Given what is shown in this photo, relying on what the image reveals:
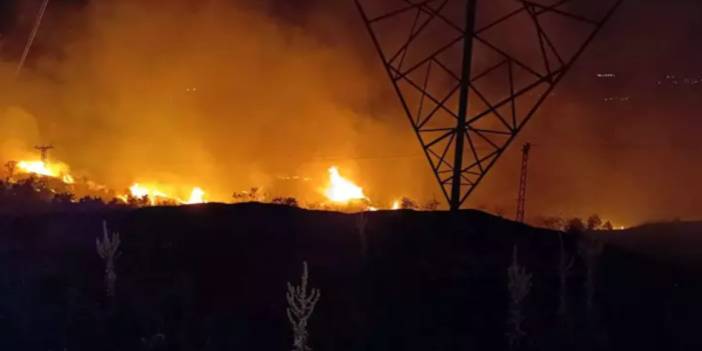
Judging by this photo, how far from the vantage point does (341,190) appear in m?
27.6

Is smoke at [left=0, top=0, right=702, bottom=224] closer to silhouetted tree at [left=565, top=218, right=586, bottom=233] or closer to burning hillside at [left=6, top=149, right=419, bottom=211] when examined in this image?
burning hillside at [left=6, top=149, right=419, bottom=211]

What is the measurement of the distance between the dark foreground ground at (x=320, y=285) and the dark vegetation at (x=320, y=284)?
1.0 inches

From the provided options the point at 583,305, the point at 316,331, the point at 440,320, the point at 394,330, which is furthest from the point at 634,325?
the point at 316,331

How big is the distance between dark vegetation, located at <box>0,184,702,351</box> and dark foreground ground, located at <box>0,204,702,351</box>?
3 cm

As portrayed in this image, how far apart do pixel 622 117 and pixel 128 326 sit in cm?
3277

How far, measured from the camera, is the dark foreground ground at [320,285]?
29.0 feet

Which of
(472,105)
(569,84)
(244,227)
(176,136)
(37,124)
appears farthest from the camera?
(569,84)

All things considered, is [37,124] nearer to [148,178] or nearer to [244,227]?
[148,178]

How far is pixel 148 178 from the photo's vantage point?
1061 inches

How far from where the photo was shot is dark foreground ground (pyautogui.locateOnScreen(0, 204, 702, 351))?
29.0 ft

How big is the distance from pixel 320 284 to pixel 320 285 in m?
0.03

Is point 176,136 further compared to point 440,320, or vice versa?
point 176,136

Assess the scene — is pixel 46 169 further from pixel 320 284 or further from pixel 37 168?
pixel 320 284

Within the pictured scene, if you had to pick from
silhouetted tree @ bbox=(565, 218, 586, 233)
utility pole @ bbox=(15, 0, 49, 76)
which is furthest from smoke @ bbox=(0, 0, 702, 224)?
silhouetted tree @ bbox=(565, 218, 586, 233)
